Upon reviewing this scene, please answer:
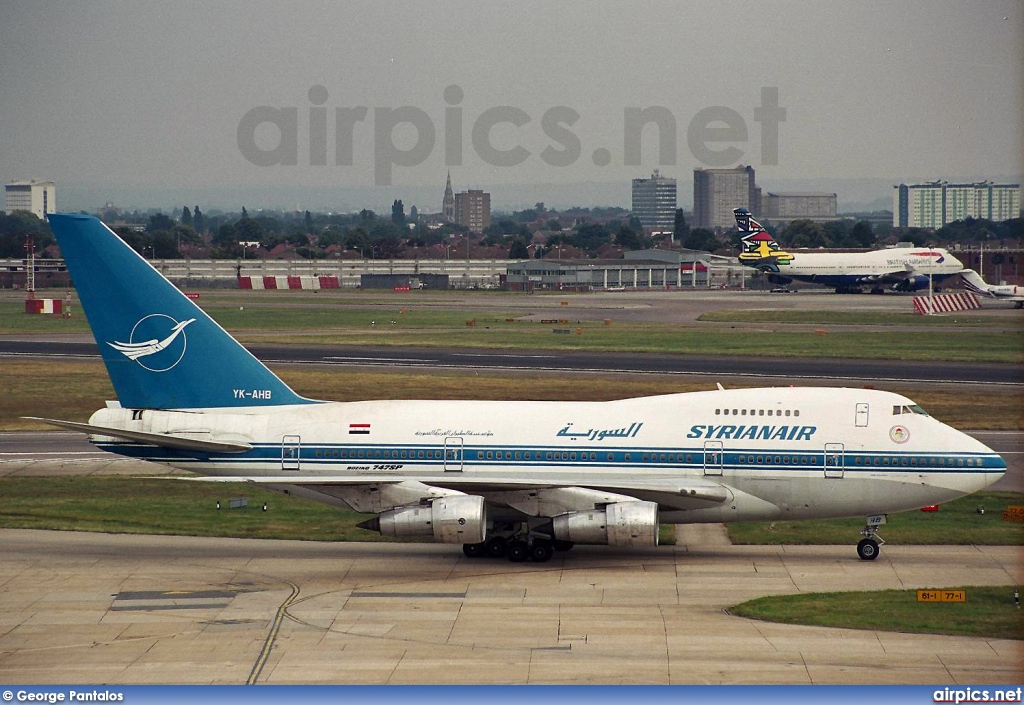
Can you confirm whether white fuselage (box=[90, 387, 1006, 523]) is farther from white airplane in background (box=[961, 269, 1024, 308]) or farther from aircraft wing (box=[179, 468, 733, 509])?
white airplane in background (box=[961, 269, 1024, 308])

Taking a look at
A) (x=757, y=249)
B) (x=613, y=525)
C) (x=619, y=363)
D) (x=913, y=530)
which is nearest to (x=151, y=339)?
(x=613, y=525)

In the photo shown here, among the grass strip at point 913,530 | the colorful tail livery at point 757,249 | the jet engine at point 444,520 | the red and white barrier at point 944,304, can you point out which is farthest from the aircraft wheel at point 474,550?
the colorful tail livery at point 757,249

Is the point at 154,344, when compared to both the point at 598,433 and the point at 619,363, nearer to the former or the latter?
the point at 598,433

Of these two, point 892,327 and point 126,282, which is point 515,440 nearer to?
point 126,282

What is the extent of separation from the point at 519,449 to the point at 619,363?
4521 cm

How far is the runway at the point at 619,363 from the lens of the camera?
69.6 meters

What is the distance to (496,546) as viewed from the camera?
32.5m

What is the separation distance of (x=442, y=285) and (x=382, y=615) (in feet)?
543

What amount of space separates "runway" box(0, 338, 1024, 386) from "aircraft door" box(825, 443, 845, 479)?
35898mm

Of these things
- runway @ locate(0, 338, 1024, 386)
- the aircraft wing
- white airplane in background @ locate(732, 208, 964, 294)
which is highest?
white airplane in background @ locate(732, 208, 964, 294)

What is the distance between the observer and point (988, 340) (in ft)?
301

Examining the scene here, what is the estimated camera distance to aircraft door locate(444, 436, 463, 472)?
31.8 meters

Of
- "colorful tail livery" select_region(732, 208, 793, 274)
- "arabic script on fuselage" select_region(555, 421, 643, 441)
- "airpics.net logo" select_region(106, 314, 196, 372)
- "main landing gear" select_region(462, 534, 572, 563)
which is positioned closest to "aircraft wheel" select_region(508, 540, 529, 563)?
→ "main landing gear" select_region(462, 534, 572, 563)

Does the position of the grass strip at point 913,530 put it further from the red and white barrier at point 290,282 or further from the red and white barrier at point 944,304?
the red and white barrier at point 290,282
